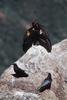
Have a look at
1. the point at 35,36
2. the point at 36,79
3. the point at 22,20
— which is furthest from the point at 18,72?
the point at 22,20

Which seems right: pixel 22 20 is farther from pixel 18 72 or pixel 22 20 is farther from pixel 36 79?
pixel 36 79

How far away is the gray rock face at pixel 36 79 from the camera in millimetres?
5141

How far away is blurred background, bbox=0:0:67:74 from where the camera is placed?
24172 millimetres

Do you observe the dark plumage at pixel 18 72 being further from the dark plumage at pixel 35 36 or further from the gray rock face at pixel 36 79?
the dark plumage at pixel 35 36

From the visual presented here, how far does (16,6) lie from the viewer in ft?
95.0

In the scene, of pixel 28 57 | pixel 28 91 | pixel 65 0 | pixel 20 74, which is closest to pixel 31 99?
pixel 28 91

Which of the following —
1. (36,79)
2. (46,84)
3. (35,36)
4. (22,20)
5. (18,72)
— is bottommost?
(46,84)

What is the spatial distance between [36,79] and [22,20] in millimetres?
22234

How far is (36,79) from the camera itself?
571 cm

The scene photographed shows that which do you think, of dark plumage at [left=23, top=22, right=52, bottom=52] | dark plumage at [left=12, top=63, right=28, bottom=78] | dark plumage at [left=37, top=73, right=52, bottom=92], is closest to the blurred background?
dark plumage at [left=23, top=22, right=52, bottom=52]

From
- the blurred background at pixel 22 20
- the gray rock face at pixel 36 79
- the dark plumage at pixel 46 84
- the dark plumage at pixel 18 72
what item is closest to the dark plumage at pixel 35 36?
the gray rock face at pixel 36 79

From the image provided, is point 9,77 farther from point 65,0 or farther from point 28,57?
point 65,0

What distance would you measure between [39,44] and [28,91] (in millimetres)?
1589

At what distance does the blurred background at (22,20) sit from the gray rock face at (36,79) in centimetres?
1584
